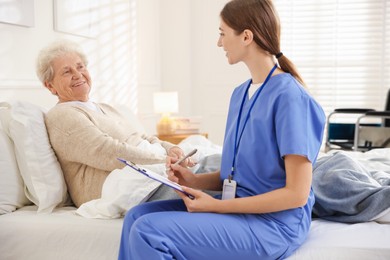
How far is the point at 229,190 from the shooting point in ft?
5.72

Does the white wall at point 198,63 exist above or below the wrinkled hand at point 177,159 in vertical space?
above

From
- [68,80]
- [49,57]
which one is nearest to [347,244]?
[68,80]

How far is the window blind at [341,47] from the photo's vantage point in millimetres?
5809

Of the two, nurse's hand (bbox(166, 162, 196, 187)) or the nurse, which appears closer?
the nurse

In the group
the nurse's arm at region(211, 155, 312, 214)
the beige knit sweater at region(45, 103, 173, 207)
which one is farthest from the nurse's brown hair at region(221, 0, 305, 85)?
the beige knit sweater at region(45, 103, 173, 207)

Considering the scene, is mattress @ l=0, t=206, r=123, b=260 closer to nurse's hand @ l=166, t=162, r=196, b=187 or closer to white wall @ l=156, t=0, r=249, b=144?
nurse's hand @ l=166, t=162, r=196, b=187

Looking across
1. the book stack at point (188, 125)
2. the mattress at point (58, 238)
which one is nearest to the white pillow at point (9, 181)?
the mattress at point (58, 238)

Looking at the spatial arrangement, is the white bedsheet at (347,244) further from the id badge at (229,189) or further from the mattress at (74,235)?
the id badge at (229,189)

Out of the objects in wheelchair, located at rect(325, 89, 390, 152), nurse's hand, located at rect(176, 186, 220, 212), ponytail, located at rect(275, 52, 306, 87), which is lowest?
wheelchair, located at rect(325, 89, 390, 152)

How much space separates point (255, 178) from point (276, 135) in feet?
0.52

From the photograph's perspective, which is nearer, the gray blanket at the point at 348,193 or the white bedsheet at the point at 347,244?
the white bedsheet at the point at 347,244

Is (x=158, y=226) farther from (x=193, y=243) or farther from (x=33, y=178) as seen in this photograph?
(x=33, y=178)

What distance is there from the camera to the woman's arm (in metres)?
1.57

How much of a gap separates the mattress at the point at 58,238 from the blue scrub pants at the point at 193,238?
0.37 metres
